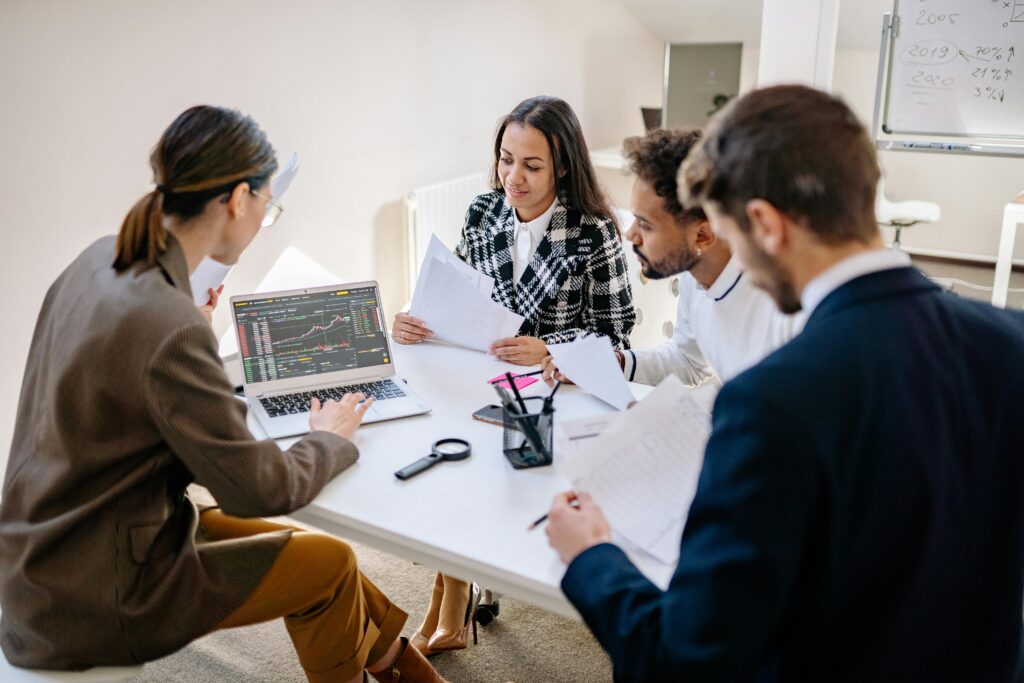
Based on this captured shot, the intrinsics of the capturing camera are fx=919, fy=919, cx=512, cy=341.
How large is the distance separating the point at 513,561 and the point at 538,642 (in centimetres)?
102

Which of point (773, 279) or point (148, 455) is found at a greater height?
point (773, 279)

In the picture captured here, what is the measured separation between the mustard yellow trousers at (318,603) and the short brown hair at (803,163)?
0.98 metres

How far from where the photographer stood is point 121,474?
1378 millimetres

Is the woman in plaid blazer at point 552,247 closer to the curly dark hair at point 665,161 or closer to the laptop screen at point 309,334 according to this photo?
the laptop screen at point 309,334

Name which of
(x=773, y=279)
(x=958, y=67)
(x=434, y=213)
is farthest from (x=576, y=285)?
(x=958, y=67)

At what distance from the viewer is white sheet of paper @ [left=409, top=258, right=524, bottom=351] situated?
206cm

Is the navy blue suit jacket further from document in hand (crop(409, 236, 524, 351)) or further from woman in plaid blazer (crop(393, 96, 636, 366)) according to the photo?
woman in plaid blazer (crop(393, 96, 636, 366))

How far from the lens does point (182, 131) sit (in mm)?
1454

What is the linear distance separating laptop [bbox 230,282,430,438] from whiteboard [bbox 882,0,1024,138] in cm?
249

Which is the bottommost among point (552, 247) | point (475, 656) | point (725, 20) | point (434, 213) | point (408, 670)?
point (475, 656)

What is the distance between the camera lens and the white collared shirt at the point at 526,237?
235 cm

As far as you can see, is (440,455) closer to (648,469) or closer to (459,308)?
(648,469)

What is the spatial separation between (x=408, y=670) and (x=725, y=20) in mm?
4123

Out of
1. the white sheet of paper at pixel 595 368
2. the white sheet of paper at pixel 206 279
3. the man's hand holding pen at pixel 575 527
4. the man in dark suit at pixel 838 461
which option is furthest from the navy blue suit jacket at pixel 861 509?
the white sheet of paper at pixel 206 279
